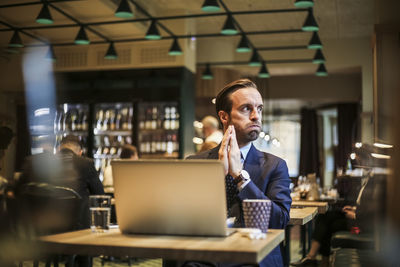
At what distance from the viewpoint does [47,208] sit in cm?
283

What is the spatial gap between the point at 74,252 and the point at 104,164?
823cm

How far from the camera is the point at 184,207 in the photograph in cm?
156

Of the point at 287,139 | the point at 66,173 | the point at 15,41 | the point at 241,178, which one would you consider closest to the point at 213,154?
the point at 241,178

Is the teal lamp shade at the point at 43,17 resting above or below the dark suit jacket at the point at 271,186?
above

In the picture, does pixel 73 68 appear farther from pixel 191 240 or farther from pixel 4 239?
pixel 191 240

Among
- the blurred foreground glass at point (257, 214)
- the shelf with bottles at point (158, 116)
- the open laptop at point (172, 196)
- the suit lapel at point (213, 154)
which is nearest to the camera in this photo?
the open laptop at point (172, 196)

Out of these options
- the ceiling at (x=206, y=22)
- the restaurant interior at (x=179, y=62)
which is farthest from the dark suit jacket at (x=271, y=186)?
the ceiling at (x=206, y=22)

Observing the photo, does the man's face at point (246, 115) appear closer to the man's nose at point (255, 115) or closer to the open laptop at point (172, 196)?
the man's nose at point (255, 115)

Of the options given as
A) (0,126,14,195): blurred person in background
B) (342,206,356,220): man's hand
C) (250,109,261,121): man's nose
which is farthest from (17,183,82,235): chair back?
(342,206,356,220): man's hand

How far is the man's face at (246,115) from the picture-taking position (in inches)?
86.2

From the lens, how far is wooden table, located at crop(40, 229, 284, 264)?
54.4 inches

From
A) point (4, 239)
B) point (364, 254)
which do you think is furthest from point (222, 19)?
point (4, 239)

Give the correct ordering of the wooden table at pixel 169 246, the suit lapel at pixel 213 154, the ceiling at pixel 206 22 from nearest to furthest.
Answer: the wooden table at pixel 169 246 < the suit lapel at pixel 213 154 < the ceiling at pixel 206 22

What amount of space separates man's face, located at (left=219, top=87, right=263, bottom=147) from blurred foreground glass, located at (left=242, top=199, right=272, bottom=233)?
50cm
